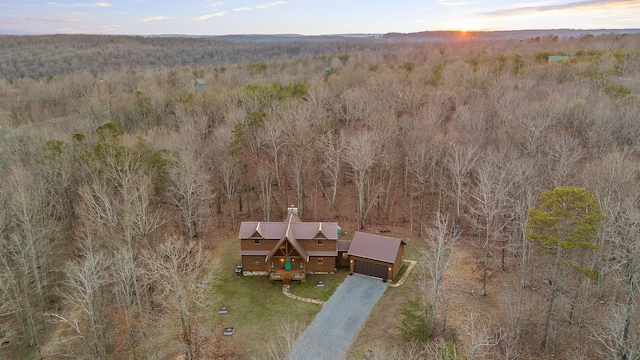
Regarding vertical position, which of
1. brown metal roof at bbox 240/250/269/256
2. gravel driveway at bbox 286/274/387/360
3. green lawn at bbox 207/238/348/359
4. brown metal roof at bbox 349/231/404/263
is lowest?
green lawn at bbox 207/238/348/359

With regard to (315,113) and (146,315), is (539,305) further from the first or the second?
(315,113)

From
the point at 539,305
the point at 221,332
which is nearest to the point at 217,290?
the point at 221,332

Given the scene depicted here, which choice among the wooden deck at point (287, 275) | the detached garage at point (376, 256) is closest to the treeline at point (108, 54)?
the wooden deck at point (287, 275)

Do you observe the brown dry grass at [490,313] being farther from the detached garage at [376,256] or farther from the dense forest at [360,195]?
the detached garage at [376,256]

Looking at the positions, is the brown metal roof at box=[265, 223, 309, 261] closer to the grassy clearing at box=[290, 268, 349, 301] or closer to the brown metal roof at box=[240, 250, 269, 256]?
the brown metal roof at box=[240, 250, 269, 256]

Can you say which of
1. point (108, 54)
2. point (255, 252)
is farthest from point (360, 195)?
point (108, 54)

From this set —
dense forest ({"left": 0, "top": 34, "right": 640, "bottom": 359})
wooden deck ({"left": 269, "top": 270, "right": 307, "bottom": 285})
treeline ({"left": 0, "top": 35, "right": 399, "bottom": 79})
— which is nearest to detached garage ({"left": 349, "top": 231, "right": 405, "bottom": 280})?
dense forest ({"left": 0, "top": 34, "right": 640, "bottom": 359})

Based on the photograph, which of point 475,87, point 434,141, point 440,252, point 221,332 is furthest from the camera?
point 475,87
